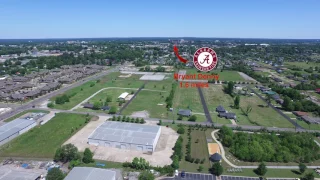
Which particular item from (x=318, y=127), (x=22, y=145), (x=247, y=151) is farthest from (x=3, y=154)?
(x=318, y=127)

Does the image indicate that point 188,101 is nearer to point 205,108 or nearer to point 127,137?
point 205,108

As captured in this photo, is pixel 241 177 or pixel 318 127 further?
pixel 318 127

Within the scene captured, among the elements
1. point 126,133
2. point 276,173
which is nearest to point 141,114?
point 126,133

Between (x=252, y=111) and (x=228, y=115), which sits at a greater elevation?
(x=228, y=115)

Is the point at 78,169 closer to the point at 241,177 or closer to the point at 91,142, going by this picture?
the point at 91,142

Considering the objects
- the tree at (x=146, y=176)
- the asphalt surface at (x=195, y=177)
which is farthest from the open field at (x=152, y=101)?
the tree at (x=146, y=176)

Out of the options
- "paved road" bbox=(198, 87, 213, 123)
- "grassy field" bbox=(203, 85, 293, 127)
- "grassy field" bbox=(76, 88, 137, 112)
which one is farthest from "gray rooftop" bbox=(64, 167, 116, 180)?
"grassy field" bbox=(203, 85, 293, 127)

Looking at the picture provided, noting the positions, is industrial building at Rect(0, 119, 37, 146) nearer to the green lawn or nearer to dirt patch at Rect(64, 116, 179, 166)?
dirt patch at Rect(64, 116, 179, 166)
